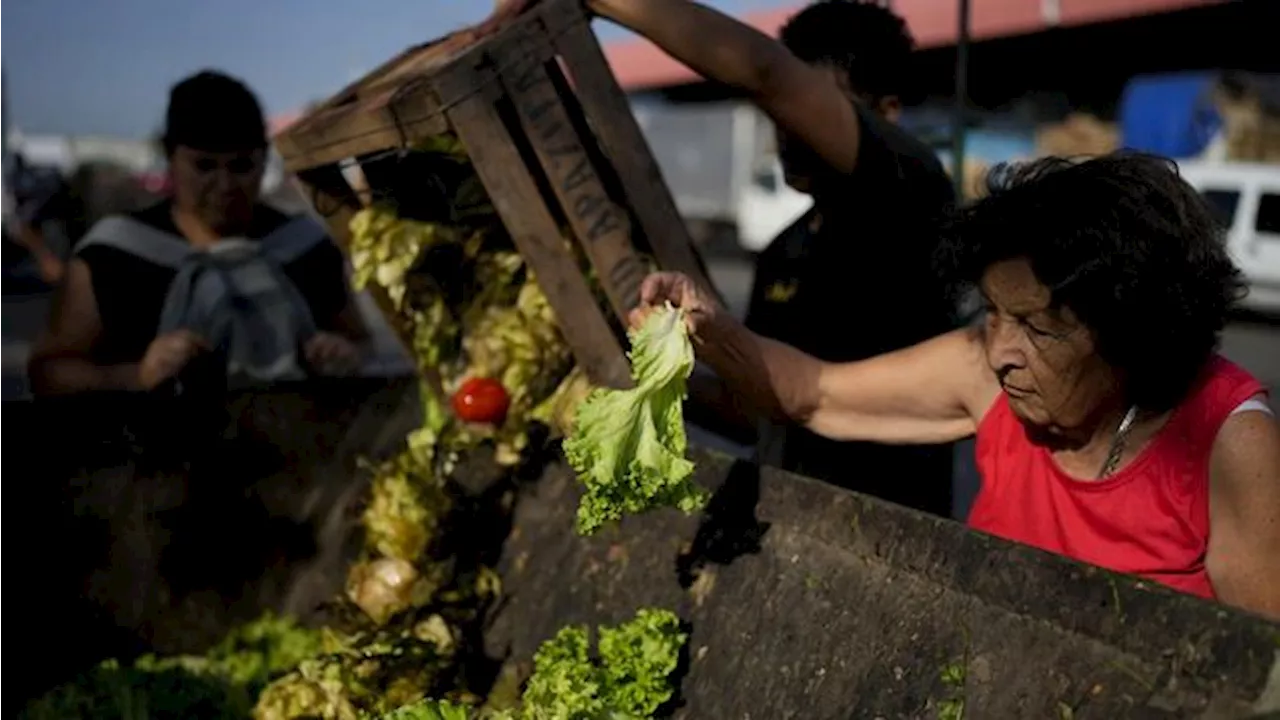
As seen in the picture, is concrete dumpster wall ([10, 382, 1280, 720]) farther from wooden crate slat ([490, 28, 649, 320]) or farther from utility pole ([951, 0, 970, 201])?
utility pole ([951, 0, 970, 201])

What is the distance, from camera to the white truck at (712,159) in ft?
94.4

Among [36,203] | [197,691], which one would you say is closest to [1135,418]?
[197,691]

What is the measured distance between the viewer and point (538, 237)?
3.15 m

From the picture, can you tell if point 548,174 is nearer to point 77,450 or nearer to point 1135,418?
point 1135,418

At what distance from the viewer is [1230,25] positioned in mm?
23516

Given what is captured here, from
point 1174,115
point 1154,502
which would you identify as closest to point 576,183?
point 1154,502

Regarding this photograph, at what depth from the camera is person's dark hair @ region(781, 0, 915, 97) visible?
3.31 meters

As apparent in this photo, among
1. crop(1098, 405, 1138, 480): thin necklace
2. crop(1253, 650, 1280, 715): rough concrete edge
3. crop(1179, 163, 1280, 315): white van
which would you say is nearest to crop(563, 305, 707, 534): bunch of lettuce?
crop(1098, 405, 1138, 480): thin necklace

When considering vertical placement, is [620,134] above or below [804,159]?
above

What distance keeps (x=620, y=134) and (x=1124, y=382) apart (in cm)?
132

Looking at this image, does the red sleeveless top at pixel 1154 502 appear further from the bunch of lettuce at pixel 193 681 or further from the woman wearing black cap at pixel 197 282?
the woman wearing black cap at pixel 197 282

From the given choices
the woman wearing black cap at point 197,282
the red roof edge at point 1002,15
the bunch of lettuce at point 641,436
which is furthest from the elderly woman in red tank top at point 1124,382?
the red roof edge at point 1002,15

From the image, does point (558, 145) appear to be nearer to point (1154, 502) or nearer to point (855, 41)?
point (855, 41)

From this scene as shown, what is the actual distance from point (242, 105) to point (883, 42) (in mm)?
2291
